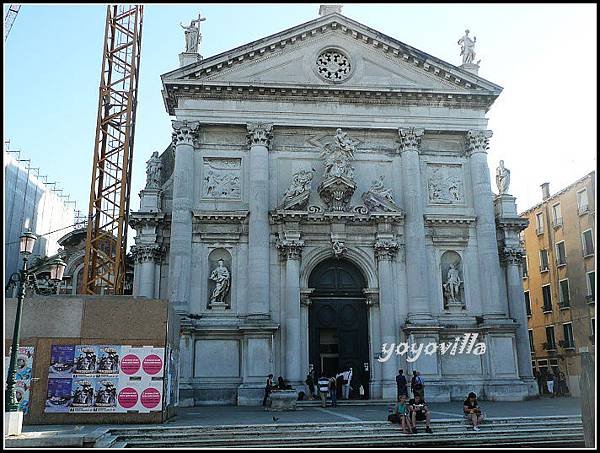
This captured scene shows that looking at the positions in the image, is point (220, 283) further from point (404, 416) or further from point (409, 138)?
point (404, 416)

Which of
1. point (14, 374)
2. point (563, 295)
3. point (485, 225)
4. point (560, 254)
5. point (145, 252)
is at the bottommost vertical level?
point (14, 374)

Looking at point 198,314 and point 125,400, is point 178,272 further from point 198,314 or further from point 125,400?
point 125,400

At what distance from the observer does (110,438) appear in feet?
47.2

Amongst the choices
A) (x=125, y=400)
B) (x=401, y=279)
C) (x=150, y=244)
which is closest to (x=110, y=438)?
(x=125, y=400)

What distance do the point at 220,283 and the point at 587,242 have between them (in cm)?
1474

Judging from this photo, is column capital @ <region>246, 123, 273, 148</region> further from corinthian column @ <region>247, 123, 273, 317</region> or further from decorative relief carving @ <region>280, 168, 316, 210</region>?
decorative relief carving @ <region>280, 168, 316, 210</region>

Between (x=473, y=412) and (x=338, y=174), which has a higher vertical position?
(x=338, y=174)

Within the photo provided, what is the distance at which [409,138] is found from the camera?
29.4 meters

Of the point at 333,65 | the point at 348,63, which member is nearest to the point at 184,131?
the point at 333,65

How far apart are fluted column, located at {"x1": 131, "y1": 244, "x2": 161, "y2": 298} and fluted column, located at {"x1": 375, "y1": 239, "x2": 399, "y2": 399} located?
10.1 m

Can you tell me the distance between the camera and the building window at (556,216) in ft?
75.8

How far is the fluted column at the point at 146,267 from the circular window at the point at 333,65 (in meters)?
11.5

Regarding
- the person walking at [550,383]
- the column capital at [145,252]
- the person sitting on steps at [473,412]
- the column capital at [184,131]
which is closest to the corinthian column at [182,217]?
the column capital at [184,131]

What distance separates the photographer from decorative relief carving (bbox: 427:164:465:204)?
2958 centimetres
